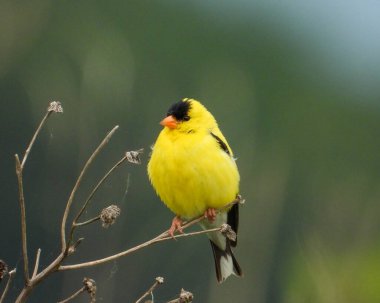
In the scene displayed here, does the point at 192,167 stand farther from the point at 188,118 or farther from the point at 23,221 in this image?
the point at 23,221

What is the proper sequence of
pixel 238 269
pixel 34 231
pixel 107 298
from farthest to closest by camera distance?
1. pixel 34 231
2. pixel 107 298
3. pixel 238 269

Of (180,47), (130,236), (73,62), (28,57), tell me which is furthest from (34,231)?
(180,47)

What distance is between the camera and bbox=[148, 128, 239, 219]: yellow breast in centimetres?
373

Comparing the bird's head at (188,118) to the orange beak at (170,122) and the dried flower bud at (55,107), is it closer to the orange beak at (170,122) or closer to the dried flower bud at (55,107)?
the orange beak at (170,122)

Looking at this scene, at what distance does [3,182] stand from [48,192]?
2.90 ft

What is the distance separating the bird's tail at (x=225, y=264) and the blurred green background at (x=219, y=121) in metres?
0.25

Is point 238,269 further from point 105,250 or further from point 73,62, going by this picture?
point 73,62

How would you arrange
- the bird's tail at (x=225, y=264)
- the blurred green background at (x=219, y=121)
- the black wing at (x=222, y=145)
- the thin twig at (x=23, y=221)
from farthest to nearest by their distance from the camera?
the blurred green background at (x=219, y=121), the bird's tail at (x=225, y=264), the black wing at (x=222, y=145), the thin twig at (x=23, y=221)

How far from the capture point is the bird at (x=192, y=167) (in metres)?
3.73

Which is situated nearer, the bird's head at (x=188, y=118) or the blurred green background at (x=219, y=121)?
the bird's head at (x=188, y=118)

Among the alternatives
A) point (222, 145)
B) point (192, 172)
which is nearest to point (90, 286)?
point (192, 172)

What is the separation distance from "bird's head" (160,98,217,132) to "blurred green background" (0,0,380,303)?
0.72 metres

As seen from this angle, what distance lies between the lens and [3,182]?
1714 centimetres

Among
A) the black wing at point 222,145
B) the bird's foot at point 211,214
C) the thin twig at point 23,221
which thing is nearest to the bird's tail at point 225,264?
the bird's foot at point 211,214
